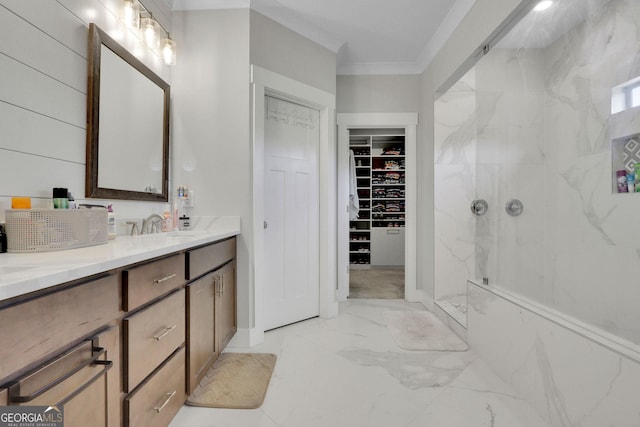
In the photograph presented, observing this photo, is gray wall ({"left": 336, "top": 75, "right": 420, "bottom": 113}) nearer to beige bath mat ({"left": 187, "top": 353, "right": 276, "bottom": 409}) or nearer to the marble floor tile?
the marble floor tile

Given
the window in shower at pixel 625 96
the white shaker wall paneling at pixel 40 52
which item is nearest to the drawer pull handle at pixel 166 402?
the white shaker wall paneling at pixel 40 52

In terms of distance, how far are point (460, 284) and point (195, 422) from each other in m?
2.54

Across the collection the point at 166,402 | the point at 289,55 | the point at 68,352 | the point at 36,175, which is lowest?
the point at 166,402

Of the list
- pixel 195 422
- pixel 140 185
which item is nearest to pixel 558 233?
pixel 195 422

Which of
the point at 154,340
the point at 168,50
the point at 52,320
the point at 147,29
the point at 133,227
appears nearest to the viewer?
the point at 52,320

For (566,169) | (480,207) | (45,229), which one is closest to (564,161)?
(566,169)

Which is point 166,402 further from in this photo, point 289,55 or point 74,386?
point 289,55

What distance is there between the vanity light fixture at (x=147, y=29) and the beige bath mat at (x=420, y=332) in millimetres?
2678

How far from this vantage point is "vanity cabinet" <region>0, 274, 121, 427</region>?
632 mm

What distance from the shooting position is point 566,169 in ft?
5.43

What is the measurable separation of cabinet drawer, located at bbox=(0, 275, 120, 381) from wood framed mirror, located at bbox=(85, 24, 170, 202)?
0.86 meters

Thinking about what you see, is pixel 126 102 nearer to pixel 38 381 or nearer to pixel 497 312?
pixel 38 381

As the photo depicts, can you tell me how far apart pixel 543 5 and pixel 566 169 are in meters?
0.93

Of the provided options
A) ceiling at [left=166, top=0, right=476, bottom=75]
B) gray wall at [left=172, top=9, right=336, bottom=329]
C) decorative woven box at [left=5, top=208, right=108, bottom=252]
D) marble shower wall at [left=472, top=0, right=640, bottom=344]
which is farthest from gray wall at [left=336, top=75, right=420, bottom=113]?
decorative woven box at [left=5, top=208, right=108, bottom=252]
